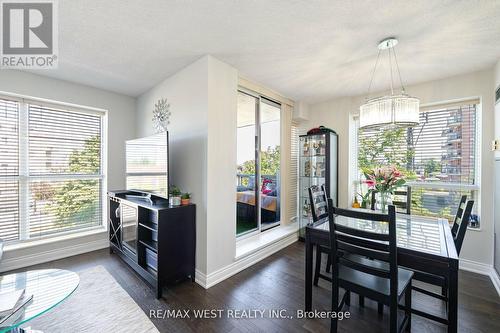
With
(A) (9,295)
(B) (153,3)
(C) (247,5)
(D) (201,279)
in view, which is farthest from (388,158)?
(A) (9,295)

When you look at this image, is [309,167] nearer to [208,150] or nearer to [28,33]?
[208,150]

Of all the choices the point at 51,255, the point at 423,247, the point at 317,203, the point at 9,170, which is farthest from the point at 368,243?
the point at 9,170

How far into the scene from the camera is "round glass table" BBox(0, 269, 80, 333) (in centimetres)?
127

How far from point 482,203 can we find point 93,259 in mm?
5333

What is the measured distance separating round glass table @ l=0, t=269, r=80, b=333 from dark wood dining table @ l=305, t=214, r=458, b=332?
1.95 metres

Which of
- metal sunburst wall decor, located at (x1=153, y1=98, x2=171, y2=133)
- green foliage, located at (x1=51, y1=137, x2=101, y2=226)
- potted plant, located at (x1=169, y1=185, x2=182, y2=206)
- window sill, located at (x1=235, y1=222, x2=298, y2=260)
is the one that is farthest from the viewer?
green foliage, located at (x1=51, y1=137, x2=101, y2=226)

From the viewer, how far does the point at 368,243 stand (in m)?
1.43

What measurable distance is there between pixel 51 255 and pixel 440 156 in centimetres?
577

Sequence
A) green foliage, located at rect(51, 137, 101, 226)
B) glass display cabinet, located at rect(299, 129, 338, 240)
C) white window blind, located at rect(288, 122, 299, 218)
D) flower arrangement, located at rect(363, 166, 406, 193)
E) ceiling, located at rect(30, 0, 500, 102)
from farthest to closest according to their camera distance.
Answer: white window blind, located at rect(288, 122, 299, 218)
glass display cabinet, located at rect(299, 129, 338, 240)
green foliage, located at rect(51, 137, 101, 226)
flower arrangement, located at rect(363, 166, 406, 193)
ceiling, located at rect(30, 0, 500, 102)

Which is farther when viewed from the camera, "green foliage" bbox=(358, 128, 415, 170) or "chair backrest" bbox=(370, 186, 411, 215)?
"green foliage" bbox=(358, 128, 415, 170)

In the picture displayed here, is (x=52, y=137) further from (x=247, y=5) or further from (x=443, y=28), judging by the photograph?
(x=443, y=28)

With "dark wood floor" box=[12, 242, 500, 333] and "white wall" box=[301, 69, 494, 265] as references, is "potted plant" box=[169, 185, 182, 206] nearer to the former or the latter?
"dark wood floor" box=[12, 242, 500, 333]

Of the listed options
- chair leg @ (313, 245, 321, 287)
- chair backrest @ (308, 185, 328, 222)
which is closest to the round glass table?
chair leg @ (313, 245, 321, 287)

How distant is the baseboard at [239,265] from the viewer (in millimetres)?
2357
